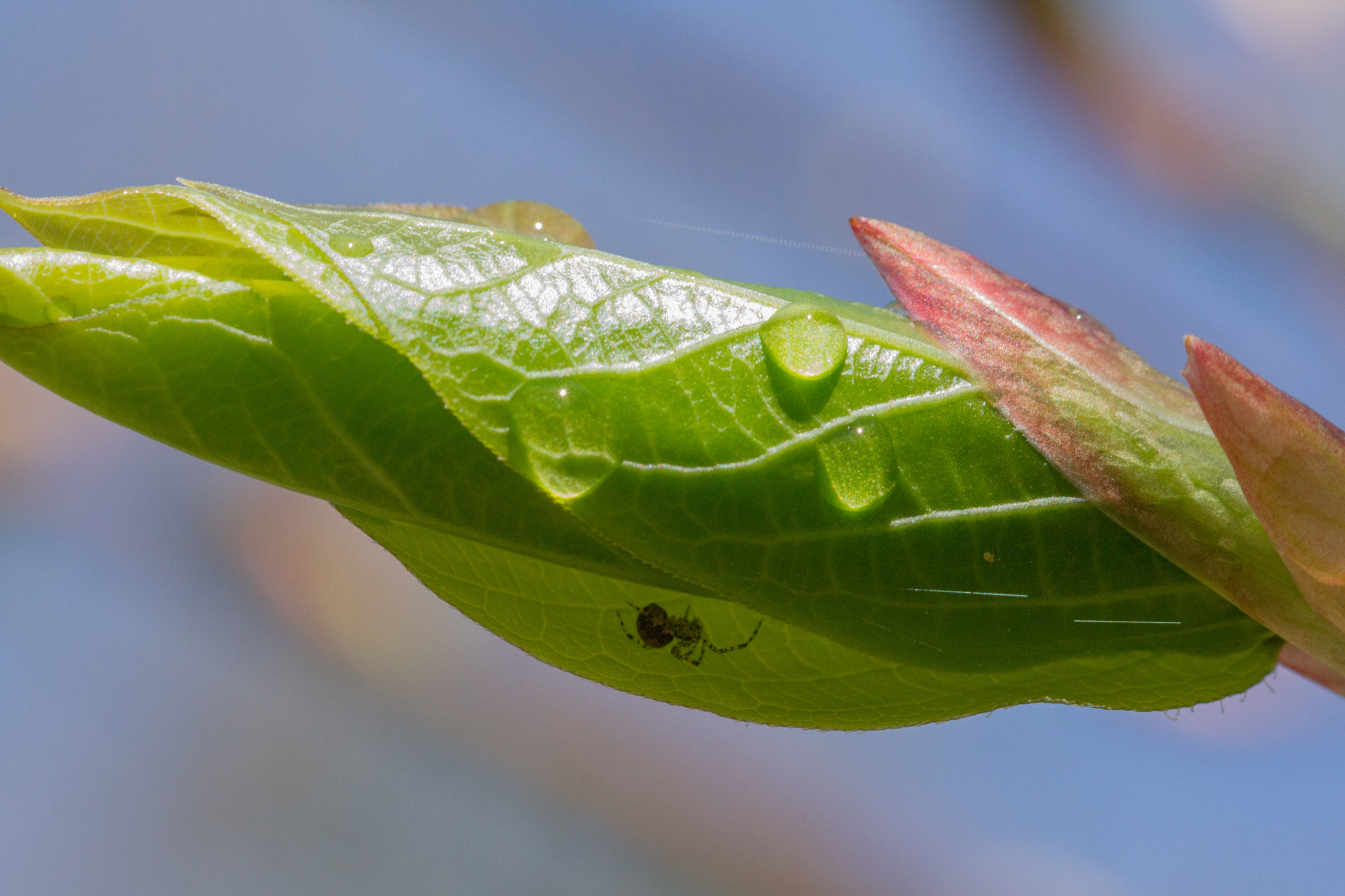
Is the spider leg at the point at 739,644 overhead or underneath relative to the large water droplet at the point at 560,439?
underneath

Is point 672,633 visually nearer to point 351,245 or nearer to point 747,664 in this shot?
point 747,664

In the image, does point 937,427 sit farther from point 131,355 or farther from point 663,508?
point 131,355

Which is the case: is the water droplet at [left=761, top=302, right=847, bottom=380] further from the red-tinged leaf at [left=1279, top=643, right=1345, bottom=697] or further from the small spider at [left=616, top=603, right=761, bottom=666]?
the red-tinged leaf at [left=1279, top=643, right=1345, bottom=697]

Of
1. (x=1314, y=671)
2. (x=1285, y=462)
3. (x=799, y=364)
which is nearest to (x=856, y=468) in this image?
(x=799, y=364)

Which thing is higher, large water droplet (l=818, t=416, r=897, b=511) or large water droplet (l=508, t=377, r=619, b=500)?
large water droplet (l=818, t=416, r=897, b=511)

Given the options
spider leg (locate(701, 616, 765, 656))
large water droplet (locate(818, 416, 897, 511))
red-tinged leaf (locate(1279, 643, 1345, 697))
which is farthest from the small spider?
red-tinged leaf (locate(1279, 643, 1345, 697))

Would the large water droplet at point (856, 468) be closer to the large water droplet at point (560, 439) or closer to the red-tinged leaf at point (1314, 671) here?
the large water droplet at point (560, 439)

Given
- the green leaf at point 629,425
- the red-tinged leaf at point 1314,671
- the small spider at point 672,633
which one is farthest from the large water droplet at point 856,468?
the red-tinged leaf at point 1314,671
